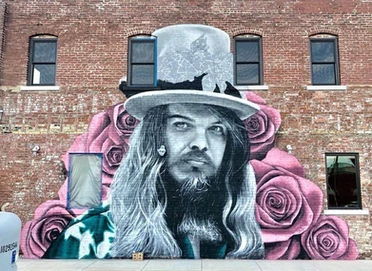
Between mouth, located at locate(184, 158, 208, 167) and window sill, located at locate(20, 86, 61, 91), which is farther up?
window sill, located at locate(20, 86, 61, 91)

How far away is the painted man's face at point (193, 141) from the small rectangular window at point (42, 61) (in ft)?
12.1

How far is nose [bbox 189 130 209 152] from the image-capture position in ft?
33.8

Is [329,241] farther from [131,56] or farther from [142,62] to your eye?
[131,56]

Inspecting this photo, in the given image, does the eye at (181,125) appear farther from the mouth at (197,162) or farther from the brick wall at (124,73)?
the brick wall at (124,73)

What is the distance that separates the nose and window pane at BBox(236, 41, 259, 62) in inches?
96.8

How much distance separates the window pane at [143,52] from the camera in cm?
1096

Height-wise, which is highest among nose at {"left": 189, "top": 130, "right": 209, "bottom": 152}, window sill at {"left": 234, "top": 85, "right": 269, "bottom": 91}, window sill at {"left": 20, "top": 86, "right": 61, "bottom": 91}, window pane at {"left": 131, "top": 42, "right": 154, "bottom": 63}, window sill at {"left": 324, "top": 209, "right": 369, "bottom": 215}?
window pane at {"left": 131, "top": 42, "right": 154, "bottom": 63}

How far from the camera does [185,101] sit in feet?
34.3

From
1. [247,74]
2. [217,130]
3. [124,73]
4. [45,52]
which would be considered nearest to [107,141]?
[124,73]

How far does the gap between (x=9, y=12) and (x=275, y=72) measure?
7929mm

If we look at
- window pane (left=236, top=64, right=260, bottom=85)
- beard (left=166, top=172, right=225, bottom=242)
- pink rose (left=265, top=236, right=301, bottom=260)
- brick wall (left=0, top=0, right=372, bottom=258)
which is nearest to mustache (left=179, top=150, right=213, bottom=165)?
beard (left=166, top=172, right=225, bottom=242)

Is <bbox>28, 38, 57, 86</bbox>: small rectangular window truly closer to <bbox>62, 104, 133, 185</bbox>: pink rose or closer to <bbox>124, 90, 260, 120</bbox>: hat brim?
<bbox>62, 104, 133, 185</bbox>: pink rose

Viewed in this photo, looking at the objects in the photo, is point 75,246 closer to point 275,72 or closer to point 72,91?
point 72,91

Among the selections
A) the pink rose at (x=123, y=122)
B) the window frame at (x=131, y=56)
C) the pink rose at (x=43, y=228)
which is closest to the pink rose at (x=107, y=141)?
the pink rose at (x=123, y=122)
